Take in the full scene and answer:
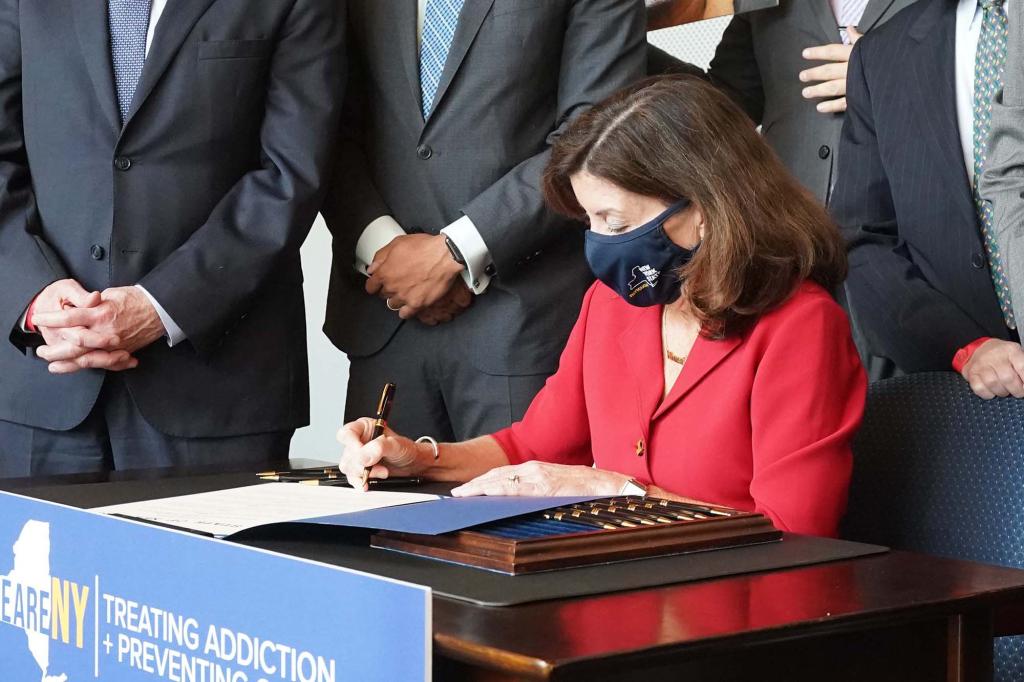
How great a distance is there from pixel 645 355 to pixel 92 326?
1035 millimetres

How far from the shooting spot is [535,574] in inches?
49.8

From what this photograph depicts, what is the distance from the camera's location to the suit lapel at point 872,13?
8.92 feet

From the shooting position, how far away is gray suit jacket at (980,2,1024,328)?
210 cm

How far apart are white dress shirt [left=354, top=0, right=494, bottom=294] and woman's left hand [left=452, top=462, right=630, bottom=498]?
976mm

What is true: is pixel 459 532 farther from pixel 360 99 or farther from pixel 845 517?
pixel 360 99

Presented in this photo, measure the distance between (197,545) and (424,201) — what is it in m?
1.61

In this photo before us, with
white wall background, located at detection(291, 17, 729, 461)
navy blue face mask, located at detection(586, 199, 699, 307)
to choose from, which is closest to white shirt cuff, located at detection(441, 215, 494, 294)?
navy blue face mask, located at detection(586, 199, 699, 307)

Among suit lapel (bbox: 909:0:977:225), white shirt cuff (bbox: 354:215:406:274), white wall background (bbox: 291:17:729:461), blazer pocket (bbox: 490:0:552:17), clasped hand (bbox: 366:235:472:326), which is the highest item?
blazer pocket (bbox: 490:0:552:17)

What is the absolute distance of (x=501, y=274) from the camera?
268 centimetres

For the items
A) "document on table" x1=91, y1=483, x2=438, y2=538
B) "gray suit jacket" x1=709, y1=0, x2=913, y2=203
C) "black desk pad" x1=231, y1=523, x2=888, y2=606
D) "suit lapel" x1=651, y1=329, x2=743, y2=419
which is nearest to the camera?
"black desk pad" x1=231, y1=523, x2=888, y2=606

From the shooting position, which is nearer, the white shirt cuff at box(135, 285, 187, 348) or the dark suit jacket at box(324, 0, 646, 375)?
the white shirt cuff at box(135, 285, 187, 348)

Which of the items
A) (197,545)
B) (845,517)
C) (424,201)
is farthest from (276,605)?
(424,201)

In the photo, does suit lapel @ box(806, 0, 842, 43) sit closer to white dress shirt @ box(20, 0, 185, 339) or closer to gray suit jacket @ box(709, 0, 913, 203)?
gray suit jacket @ box(709, 0, 913, 203)

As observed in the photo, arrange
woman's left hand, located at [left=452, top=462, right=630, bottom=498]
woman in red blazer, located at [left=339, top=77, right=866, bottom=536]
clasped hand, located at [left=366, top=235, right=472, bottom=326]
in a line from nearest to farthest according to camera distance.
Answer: woman's left hand, located at [left=452, top=462, right=630, bottom=498] → woman in red blazer, located at [left=339, top=77, right=866, bottom=536] → clasped hand, located at [left=366, top=235, right=472, bottom=326]
